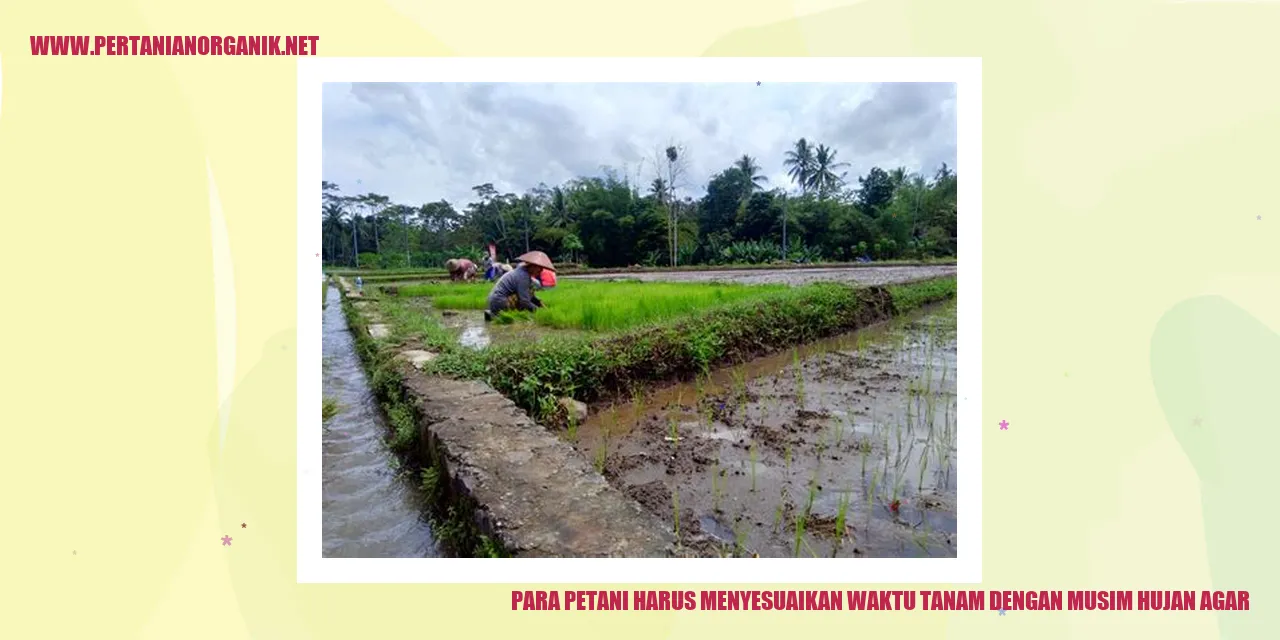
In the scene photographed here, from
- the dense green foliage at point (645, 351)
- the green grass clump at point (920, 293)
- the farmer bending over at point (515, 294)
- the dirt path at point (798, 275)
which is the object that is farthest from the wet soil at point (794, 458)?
the dirt path at point (798, 275)

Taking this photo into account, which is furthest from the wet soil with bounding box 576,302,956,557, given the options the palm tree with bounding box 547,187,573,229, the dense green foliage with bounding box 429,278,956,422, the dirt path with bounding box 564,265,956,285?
the palm tree with bounding box 547,187,573,229

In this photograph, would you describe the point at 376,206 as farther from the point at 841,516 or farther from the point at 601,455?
the point at 841,516

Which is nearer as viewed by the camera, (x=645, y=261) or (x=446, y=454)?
(x=446, y=454)

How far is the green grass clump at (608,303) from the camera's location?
5.55m

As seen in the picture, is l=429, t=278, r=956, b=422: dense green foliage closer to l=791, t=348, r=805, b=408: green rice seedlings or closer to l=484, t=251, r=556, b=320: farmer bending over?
l=791, t=348, r=805, b=408: green rice seedlings

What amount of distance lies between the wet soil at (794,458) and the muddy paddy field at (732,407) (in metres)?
0.01

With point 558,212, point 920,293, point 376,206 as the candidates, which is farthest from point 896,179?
point 376,206

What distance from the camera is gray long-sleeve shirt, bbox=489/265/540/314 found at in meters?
6.20

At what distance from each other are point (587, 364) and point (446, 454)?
5.33 feet

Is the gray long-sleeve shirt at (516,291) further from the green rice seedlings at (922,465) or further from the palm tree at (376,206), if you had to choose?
the green rice seedlings at (922,465)

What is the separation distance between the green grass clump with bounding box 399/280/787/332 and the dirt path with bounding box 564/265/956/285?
1.65 metres
